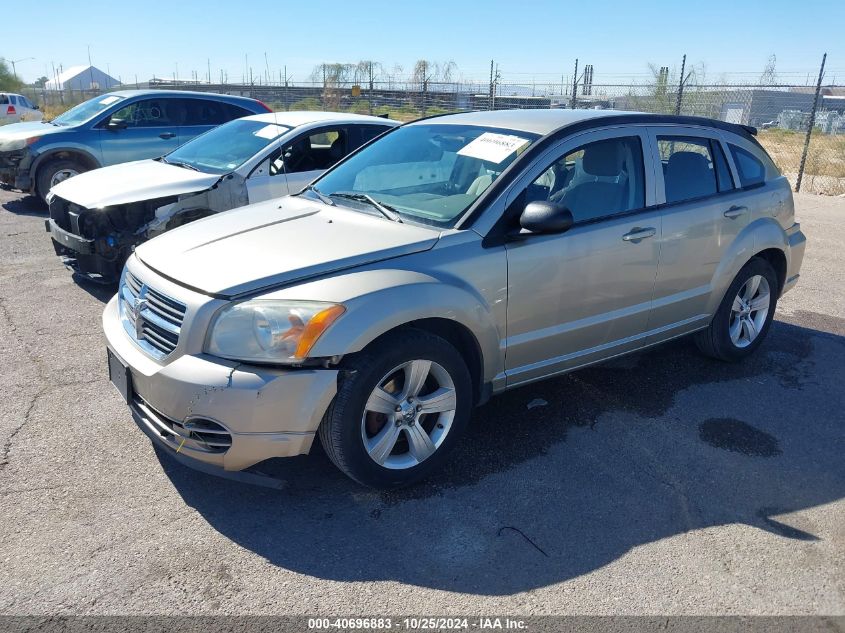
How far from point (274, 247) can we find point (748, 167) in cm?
360

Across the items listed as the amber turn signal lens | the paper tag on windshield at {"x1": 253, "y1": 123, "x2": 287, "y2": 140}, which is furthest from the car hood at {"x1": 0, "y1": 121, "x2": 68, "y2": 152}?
the amber turn signal lens

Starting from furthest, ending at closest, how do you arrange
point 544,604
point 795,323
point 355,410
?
1. point 795,323
2. point 355,410
3. point 544,604

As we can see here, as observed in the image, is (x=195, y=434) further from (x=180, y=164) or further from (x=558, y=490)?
(x=180, y=164)

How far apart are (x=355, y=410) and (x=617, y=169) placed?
2.31 metres

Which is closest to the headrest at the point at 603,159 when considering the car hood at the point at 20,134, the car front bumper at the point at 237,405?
the car front bumper at the point at 237,405

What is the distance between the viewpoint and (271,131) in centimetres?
715

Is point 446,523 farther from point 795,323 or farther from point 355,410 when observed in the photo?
point 795,323

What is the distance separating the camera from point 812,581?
2.89 meters

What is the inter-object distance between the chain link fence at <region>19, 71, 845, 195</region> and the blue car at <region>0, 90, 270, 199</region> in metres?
2.93

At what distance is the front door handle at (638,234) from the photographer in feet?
13.5

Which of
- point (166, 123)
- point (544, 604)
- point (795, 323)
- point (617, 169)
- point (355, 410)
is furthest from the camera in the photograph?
point (166, 123)

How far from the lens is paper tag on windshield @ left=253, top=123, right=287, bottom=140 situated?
7.04 metres

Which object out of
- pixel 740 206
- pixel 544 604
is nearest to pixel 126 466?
pixel 544 604

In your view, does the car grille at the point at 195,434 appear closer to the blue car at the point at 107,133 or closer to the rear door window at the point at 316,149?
the rear door window at the point at 316,149
